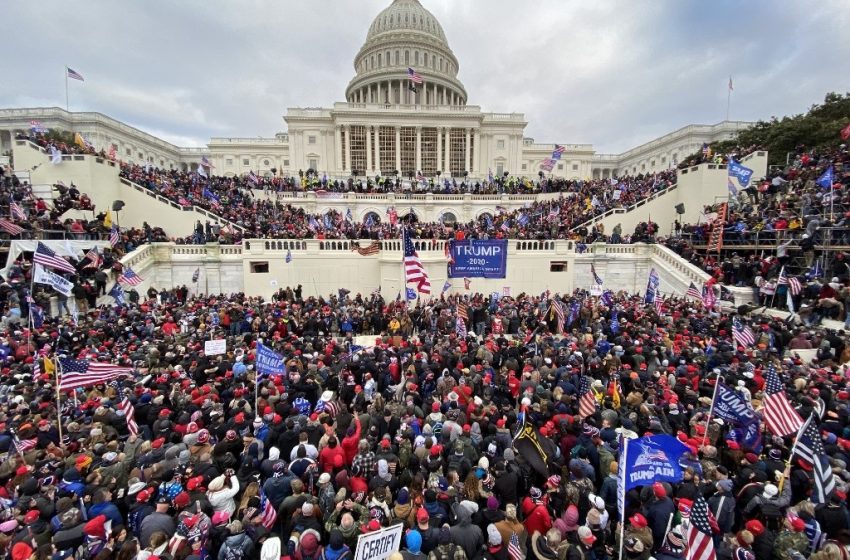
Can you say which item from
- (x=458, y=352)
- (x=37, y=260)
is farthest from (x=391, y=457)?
(x=37, y=260)

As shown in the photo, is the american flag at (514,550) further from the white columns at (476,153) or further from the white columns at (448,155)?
the white columns at (476,153)

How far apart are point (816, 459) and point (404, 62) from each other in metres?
82.7

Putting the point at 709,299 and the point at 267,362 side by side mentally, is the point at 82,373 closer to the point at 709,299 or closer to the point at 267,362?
the point at 267,362

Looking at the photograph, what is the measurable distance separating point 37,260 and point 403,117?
5027 cm

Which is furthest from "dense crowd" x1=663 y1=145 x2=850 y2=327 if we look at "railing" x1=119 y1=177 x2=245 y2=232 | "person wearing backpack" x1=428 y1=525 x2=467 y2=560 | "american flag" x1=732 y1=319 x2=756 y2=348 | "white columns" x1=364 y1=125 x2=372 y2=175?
"white columns" x1=364 y1=125 x2=372 y2=175

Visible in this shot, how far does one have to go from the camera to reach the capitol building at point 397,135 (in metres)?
56.0

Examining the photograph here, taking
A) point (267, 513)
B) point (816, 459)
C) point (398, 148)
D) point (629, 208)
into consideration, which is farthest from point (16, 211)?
point (398, 148)

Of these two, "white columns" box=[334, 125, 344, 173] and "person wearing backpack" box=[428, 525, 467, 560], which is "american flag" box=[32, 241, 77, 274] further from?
"white columns" box=[334, 125, 344, 173]

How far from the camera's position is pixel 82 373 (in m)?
7.91

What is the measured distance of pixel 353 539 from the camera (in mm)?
4770

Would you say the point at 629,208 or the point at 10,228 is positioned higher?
the point at 629,208

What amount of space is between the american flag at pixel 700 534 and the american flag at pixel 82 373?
10673 mm

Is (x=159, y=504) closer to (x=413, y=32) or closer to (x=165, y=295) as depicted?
(x=165, y=295)

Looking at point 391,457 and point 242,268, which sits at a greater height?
point 242,268
